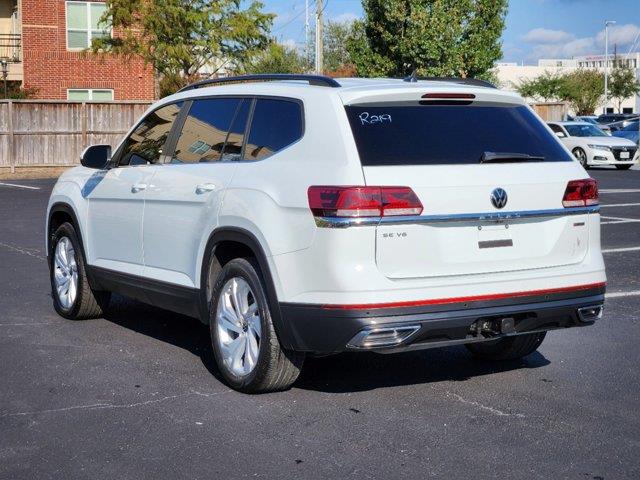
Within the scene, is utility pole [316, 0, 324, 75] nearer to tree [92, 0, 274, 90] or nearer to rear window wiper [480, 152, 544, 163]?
tree [92, 0, 274, 90]

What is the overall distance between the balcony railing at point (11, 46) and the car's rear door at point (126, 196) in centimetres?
3426

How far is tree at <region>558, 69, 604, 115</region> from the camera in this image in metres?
93.5

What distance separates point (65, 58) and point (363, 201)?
1422 inches

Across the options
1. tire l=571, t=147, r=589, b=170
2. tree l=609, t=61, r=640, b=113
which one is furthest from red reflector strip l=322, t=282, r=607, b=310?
tree l=609, t=61, r=640, b=113

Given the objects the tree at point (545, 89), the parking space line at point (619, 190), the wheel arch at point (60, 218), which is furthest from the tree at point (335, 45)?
the wheel arch at point (60, 218)

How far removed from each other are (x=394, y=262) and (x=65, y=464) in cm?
198

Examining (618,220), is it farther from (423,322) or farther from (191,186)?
(423,322)

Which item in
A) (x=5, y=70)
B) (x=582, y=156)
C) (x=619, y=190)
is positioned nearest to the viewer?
(x=619, y=190)

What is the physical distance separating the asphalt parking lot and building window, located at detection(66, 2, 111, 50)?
32.6 metres

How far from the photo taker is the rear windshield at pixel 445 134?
5980 millimetres

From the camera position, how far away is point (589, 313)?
640 cm

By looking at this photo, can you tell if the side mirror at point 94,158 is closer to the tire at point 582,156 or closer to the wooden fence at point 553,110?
the tire at point 582,156

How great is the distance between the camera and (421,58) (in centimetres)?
4219

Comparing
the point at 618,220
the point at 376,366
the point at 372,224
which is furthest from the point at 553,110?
the point at 372,224
